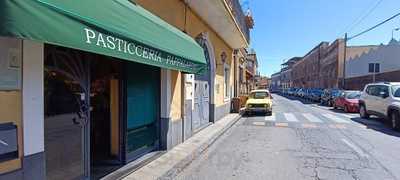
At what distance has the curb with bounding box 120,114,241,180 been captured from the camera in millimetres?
6523

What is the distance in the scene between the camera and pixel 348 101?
24.2 m

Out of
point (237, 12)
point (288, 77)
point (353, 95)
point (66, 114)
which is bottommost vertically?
point (353, 95)

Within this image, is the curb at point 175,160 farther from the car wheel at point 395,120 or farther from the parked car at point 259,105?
the parked car at point 259,105

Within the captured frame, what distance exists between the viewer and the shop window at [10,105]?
369cm

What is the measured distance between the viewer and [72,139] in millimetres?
5359

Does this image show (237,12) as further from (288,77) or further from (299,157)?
(288,77)

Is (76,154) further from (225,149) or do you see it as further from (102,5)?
(225,149)

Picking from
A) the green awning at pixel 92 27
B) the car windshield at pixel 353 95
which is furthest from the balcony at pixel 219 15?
the car windshield at pixel 353 95

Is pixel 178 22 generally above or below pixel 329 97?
above

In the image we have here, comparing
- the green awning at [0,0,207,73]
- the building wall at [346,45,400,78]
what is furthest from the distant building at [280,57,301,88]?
the green awning at [0,0,207,73]

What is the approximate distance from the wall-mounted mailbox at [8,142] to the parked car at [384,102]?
14.5 metres

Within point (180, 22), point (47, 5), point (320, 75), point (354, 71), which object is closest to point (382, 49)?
point (354, 71)

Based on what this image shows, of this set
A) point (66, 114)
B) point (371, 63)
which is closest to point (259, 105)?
point (66, 114)

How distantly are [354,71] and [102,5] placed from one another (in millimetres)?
51226
